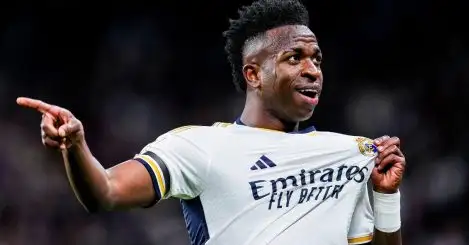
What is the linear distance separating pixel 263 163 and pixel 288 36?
25.5 inches

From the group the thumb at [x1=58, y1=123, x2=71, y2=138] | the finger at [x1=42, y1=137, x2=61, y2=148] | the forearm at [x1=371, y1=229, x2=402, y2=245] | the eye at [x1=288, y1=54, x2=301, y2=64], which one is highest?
the eye at [x1=288, y1=54, x2=301, y2=64]

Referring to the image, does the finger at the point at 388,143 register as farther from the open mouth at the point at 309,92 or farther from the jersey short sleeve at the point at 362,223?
the open mouth at the point at 309,92

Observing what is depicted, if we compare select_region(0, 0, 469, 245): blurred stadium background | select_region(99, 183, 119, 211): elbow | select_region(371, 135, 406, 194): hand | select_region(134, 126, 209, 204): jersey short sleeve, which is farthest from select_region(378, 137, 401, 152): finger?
select_region(0, 0, 469, 245): blurred stadium background

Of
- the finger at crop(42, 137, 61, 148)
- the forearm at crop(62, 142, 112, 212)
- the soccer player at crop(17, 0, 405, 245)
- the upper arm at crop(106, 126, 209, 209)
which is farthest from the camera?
the soccer player at crop(17, 0, 405, 245)

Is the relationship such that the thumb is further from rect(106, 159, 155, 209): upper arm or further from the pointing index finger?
rect(106, 159, 155, 209): upper arm

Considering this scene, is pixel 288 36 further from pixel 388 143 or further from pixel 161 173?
pixel 161 173

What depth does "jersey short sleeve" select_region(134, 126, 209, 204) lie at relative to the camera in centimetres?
321

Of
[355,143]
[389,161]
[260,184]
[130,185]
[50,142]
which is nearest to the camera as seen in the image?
[50,142]

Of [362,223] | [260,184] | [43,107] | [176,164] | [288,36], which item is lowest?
[362,223]

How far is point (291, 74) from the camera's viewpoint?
3.67m

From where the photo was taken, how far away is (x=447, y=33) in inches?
319

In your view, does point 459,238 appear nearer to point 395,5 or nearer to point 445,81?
point 445,81

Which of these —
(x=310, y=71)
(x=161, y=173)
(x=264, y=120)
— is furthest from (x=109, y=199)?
(x=310, y=71)

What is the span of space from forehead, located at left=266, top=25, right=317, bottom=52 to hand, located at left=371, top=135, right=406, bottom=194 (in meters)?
0.57
